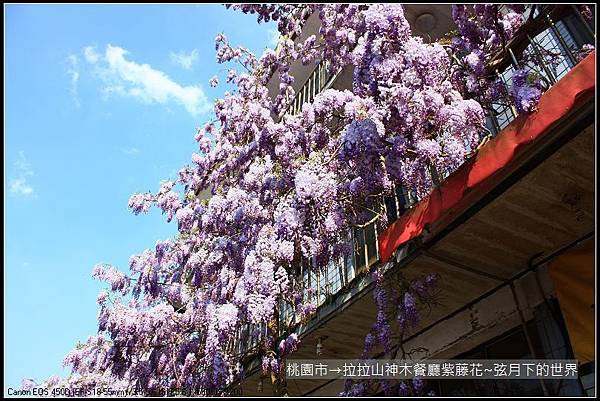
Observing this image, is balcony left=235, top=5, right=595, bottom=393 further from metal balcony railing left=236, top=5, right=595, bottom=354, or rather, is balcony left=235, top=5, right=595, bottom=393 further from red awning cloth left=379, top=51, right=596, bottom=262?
red awning cloth left=379, top=51, right=596, bottom=262

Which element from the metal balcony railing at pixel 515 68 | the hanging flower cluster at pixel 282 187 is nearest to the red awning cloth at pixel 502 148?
the hanging flower cluster at pixel 282 187

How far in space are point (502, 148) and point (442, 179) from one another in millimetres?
1368

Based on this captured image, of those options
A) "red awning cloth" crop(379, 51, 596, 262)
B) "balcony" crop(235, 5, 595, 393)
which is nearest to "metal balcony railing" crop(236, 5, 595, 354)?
"balcony" crop(235, 5, 595, 393)

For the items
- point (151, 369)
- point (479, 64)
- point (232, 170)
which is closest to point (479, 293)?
point (479, 64)

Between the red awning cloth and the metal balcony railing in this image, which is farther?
the metal balcony railing

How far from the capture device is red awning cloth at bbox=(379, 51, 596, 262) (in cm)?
382

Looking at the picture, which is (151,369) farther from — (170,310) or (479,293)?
(479,293)

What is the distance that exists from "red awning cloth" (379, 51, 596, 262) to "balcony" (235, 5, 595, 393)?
0.52 m

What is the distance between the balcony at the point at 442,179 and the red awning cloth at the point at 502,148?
1.69 ft

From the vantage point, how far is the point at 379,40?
5969mm

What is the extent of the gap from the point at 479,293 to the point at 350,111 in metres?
3.11

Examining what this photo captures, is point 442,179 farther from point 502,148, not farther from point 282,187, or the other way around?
point 282,187

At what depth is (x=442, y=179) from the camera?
5.64m

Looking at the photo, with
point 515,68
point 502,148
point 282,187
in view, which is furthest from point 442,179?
point 282,187
